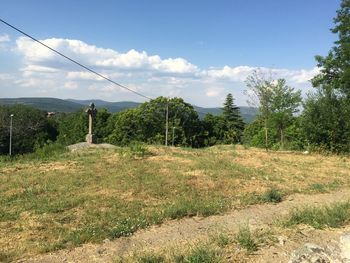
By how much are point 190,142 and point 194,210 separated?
43.4 meters

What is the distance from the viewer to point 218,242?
4.69 meters

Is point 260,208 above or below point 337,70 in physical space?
below

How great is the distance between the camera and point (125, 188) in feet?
29.3

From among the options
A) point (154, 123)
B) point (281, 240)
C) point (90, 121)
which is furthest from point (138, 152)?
point (154, 123)

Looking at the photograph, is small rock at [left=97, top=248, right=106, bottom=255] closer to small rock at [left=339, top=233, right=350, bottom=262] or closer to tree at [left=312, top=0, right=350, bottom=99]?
small rock at [left=339, top=233, right=350, bottom=262]

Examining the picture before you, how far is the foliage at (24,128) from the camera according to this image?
55.4 m

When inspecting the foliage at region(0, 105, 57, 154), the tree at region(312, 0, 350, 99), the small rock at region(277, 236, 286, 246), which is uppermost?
the tree at region(312, 0, 350, 99)

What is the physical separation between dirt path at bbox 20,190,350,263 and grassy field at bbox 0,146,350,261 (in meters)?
→ 0.20

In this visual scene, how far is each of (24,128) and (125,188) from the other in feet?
175

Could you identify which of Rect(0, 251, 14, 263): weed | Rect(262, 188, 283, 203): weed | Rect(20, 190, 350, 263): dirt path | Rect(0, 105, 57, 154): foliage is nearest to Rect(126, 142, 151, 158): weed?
Rect(262, 188, 283, 203): weed

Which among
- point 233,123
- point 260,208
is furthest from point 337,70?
point 233,123

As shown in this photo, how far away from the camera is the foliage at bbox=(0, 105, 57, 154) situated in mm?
55375

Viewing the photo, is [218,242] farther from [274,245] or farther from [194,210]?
[194,210]

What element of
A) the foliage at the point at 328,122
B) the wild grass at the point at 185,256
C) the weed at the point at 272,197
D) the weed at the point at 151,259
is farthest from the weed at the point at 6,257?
the foliage at the point at 328,122
